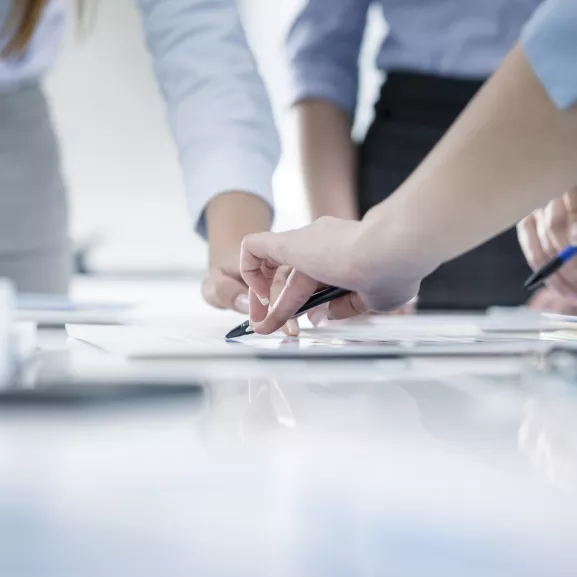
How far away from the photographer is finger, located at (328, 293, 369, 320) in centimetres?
50

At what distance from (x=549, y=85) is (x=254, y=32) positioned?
2892mm

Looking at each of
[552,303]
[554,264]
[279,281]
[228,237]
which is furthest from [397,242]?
[552,303]

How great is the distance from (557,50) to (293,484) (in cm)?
24

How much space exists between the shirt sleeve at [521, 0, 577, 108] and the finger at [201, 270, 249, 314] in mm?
414

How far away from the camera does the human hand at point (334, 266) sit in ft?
1.33

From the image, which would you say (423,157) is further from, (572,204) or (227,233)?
(227,233)

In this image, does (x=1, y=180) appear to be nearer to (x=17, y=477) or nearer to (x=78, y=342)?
(x=78, y=342)

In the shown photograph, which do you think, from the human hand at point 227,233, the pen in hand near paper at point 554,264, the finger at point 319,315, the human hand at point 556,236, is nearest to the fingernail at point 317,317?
the finger at point 319,315

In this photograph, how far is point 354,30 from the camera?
1.19 meters

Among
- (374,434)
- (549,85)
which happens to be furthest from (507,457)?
(549,85)

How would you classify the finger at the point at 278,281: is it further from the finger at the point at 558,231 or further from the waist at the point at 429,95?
the waist at the point at 429,95

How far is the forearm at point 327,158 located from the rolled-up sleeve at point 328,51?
24mm

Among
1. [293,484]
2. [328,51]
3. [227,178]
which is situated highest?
[328,51]

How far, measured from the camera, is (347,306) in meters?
0.52
